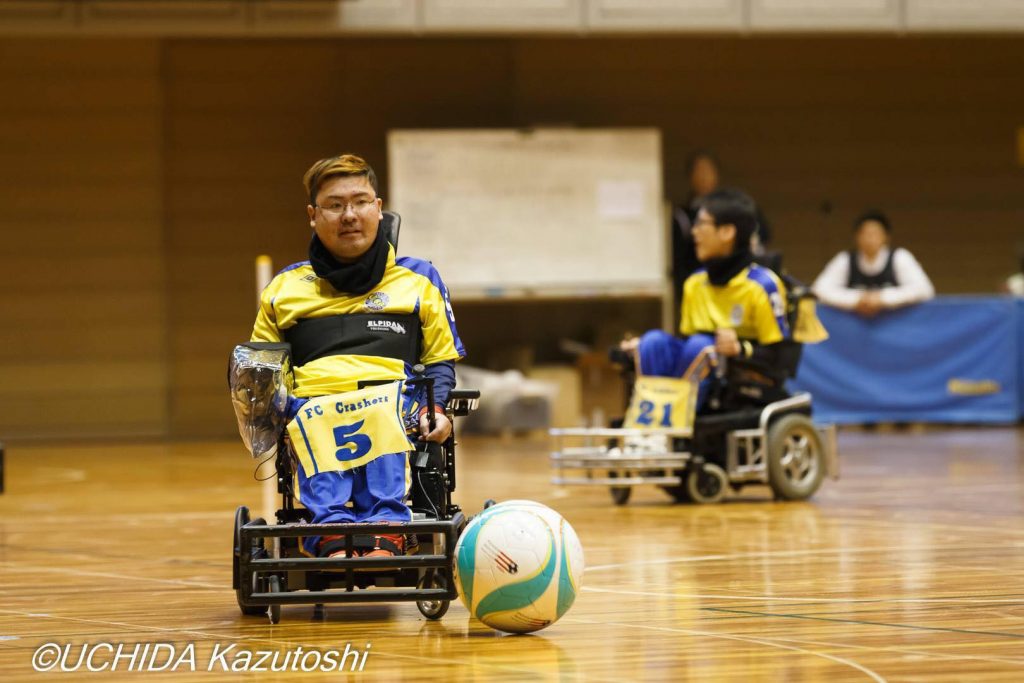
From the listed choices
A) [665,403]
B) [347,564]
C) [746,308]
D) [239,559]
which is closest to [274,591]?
[239,559]

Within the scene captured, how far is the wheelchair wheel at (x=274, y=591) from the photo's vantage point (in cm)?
396

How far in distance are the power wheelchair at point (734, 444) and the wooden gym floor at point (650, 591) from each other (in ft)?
0.53

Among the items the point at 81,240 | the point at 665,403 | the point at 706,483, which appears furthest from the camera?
the point at 81,240

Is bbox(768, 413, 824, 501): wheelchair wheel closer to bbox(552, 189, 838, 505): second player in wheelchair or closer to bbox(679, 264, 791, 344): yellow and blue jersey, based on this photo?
bbox(552, 189, 838, 505): second player in wheelchair

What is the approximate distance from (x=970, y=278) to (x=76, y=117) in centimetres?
834

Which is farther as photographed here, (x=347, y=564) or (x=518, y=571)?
(x=347, y=564)

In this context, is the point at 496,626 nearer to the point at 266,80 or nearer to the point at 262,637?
the point at 262,637

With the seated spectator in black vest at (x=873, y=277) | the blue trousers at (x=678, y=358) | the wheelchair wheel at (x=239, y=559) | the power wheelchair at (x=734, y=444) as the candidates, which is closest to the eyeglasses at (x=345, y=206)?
the wheelchair wheel at (x=239, y=559)

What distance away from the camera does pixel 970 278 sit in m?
15.0

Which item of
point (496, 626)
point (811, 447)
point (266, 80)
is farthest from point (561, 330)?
point (496, 626)

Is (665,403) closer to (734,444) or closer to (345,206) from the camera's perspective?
(734,444)

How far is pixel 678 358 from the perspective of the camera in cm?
716

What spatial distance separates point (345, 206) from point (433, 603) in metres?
1.11

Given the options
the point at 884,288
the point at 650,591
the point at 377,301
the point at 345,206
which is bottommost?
the point at 650,591
